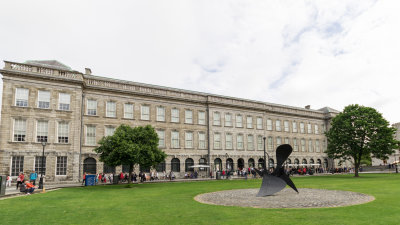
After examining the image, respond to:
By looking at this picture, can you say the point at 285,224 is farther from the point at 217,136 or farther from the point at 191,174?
the point at 217,136

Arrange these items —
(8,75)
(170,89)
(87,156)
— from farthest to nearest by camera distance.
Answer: (170,89), (87,156), (8,75)

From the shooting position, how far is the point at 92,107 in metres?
37.2

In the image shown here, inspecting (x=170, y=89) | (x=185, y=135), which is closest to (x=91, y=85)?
(x=170, y=89)

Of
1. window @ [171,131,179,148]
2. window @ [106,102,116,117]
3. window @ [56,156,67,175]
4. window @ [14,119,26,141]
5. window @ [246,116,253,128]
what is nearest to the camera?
window @ [14,119,26,141]

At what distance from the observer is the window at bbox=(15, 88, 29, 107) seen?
32.2m

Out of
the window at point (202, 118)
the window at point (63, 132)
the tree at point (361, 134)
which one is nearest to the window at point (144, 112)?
the window at point (202, 118)

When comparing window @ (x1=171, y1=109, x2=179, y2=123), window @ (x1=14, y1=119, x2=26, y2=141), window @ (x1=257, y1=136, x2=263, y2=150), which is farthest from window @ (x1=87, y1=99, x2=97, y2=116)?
window @ (x1=257, y1=136, x2=263, y2=150)

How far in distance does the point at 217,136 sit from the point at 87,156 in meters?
20.7

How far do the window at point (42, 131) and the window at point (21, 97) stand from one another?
275 cm

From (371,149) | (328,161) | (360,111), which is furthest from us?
(328,161)

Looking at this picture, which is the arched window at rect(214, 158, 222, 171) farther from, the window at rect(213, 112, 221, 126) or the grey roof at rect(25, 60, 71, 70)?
the grey roof at rect(25, 60, 71, 70)

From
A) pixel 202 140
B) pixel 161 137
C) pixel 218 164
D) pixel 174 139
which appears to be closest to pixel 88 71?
pixel 161 137

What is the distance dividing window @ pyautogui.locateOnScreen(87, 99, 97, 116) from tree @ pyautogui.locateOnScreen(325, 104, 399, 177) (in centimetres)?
3475

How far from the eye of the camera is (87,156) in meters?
35.5
